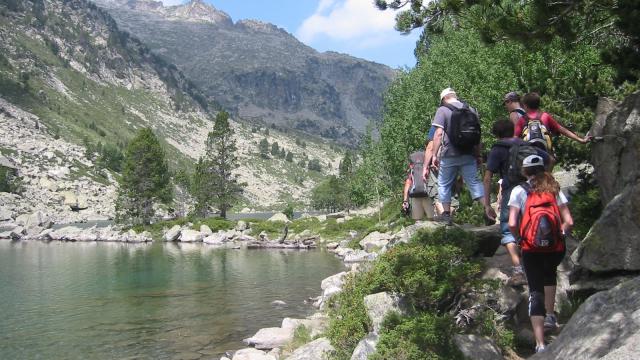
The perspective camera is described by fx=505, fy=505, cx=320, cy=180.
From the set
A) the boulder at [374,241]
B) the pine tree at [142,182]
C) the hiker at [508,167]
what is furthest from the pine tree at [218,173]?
the hiker at [508,167]

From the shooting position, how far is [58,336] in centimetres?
1728

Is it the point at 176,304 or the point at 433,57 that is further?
the point at 433,57

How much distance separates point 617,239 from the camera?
7379mm

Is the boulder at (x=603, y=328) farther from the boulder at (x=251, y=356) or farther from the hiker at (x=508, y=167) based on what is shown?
the boulder at (x=251, y=356)

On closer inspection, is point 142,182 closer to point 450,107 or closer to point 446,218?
point 446,218

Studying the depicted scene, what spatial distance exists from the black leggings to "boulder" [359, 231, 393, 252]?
30.7 meters

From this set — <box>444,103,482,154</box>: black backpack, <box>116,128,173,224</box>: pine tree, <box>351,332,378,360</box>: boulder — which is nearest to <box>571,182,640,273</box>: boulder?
<box>444,103,482,154</box>: black backpack

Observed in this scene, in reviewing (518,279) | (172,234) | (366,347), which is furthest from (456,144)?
(172,234)

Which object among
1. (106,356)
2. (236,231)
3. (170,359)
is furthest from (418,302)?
(236,231)

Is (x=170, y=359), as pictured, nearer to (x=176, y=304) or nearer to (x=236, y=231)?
(x=176, y=304)

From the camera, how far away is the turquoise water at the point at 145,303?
1616cm

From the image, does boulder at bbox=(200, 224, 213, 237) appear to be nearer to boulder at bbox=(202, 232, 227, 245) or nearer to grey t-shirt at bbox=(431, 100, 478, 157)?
boulder at bbox=(202, 232, 227, 245)

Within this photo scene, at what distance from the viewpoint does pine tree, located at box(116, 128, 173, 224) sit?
80188mm

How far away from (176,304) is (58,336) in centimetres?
601
